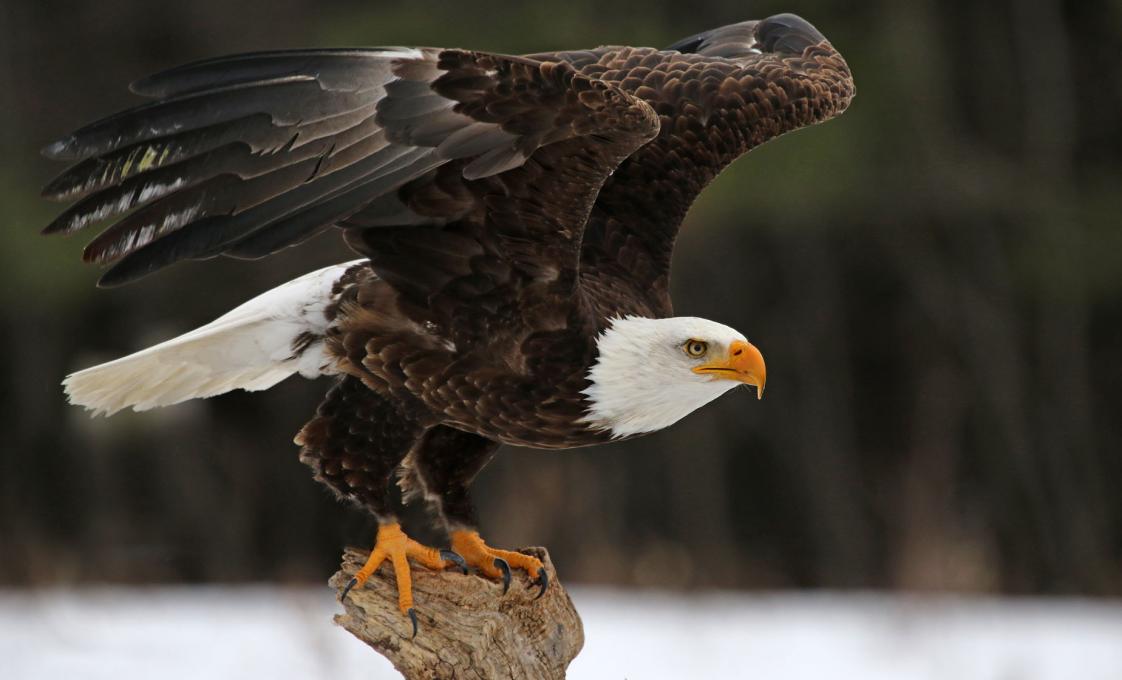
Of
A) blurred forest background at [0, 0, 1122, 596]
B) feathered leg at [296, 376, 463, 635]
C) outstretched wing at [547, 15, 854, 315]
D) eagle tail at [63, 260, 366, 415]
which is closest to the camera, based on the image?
feathered leg at [296, 376, 463, 635]

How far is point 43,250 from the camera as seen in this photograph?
873 centimetres

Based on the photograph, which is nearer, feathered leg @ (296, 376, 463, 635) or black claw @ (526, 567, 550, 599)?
feathered leg @ (296, 376, 463, 635)

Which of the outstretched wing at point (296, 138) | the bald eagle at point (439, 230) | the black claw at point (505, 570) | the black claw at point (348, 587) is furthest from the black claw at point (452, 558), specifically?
the outstretched wing at point (296, 138)

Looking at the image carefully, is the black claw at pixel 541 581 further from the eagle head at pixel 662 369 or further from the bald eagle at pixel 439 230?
the eagle head at pixel 662 369

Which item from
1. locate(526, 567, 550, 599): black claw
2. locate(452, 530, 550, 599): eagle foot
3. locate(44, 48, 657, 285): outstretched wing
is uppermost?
locate(44, 48, 657, 285): outstretched wing

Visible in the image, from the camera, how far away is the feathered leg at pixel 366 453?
146 inches

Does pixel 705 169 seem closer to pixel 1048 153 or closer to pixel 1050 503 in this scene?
pixel 1048 153

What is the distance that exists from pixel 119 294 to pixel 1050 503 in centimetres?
686

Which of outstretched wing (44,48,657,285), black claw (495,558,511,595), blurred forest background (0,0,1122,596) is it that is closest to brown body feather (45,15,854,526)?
outstretched wing (44,48,657,285)

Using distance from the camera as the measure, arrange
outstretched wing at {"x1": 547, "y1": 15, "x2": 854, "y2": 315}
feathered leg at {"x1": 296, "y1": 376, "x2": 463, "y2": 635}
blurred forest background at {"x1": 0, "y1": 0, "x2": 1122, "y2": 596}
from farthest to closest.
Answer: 1. blurred forest background at {"x1": 0, "y1": 0, "x2": 1122, "y2": 596}
2. outstretched wing at {"x1": 547, "y1": 15, "x2": 854, "y2": 315}
3. feathered leg at {"x1": 296, "y1": 376, "x2": 463, "y2": 635}

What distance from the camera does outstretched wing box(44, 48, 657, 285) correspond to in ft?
9.61

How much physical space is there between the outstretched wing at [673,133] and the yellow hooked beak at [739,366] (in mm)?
474

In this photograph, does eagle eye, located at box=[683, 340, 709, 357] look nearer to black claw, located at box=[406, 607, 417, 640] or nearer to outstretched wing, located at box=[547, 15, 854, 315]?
outstretched wing, located at box=[547, 15, 854, 315]

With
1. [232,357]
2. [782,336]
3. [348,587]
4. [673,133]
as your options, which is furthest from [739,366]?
[782,336]
